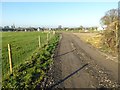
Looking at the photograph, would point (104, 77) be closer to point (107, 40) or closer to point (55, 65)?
point (55, 65)

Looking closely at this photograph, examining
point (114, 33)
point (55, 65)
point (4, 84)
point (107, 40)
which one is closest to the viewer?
point (4, 84)

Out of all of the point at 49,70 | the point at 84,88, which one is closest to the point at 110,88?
the point at 84,88

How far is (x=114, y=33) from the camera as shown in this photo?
21.7 m

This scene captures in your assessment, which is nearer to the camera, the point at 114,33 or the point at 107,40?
the point at 114,33

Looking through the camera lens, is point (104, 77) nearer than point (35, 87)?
No

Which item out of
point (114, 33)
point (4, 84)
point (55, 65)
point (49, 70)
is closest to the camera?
point (4, 84)

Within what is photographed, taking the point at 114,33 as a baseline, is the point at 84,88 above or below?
below

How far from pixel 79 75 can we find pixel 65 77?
35.1 inches

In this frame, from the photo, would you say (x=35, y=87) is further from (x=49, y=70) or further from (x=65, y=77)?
(x=49, y=70)

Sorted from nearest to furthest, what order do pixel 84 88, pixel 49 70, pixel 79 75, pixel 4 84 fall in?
pixel 84 88, pixel 4 84, pixel 79 75, pixel 49 70

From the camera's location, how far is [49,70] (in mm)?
12984

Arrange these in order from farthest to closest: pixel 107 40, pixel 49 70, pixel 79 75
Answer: pixel 107 40 → pixel 49 70 → pixel 79 75

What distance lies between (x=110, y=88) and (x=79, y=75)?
270cm

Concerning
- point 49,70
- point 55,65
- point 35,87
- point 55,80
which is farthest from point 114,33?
point 35,87
